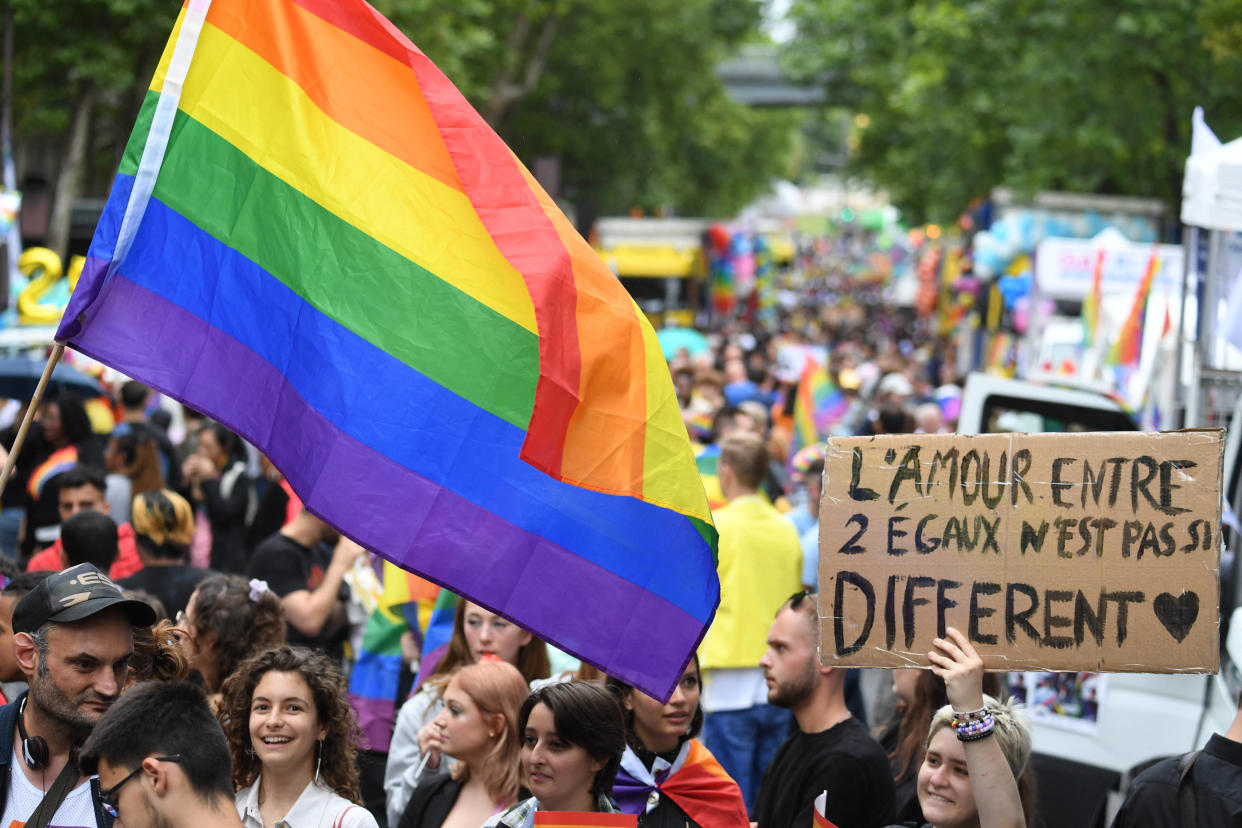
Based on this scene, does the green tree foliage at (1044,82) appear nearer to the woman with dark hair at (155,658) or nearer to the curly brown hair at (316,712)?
the curly brown hair at (316,712)

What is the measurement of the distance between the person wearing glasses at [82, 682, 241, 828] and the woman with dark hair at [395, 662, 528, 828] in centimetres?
146

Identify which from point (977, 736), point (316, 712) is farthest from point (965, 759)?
point (316, 712)

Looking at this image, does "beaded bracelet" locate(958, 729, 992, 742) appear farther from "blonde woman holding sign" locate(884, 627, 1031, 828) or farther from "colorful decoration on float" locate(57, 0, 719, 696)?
"colorful decoration on float" locate(57, 0, 719, 696)

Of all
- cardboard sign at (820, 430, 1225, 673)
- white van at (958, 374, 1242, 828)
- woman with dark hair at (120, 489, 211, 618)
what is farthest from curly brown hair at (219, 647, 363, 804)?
white van at (958, 374, 1242, 828)

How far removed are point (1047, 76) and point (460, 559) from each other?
21336 mm

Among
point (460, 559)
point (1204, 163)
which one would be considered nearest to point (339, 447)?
point (460, 559)

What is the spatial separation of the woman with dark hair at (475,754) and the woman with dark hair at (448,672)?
25 centimetres

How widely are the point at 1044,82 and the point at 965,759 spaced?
70.0ft

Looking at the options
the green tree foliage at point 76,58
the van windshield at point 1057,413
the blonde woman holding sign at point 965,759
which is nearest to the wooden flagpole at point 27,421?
the blonde woman holding sign at point 965,759

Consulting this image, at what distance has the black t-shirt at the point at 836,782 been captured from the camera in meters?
4.71

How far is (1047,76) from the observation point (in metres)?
23.5

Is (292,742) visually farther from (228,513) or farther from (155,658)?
(228,513)

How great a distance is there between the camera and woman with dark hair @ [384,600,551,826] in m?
5.19

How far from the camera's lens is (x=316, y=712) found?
4.50 m
